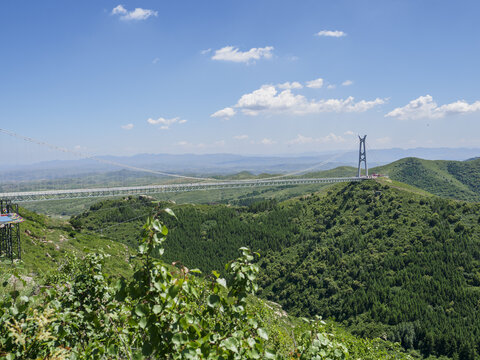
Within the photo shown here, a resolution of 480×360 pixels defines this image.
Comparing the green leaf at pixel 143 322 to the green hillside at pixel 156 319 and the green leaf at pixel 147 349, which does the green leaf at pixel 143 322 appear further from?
the green leaf at pixel 147 349

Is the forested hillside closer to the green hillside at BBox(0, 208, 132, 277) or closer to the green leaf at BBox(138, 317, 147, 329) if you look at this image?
the green hillside at BBox(0, 208, 132, 277)

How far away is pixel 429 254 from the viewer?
207ft

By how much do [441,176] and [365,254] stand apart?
135 m

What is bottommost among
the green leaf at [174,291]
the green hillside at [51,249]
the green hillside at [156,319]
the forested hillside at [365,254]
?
the forested hillside at [365,254]

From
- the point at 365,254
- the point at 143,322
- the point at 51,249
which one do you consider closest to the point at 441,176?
the point at 365,254

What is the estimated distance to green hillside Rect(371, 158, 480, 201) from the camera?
154 metres

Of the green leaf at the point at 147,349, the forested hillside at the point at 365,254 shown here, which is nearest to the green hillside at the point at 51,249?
the forested hillside at the point at 365,254

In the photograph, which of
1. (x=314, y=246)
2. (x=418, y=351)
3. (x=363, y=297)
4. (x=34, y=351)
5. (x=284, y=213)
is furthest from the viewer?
(x=284, y=213)

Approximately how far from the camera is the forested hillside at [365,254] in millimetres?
51688

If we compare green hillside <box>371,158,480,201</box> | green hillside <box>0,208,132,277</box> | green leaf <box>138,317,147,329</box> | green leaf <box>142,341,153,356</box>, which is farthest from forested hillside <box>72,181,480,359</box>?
green hillside <box>371,158,480,201</box>

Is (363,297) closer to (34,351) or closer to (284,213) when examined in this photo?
(284,213)

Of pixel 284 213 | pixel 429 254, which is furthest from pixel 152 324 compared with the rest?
pixel 284 213

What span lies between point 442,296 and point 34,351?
221ft

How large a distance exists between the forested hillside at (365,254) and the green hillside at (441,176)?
87.9 metres
